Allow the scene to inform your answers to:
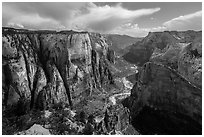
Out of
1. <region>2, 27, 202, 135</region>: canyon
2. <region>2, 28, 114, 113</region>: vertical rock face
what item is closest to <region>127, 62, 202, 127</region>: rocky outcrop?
<region>2, 27, 202, 135</region>: canyon

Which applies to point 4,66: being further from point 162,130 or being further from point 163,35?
point 163,35

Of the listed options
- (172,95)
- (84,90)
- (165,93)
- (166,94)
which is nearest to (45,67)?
(84,90)

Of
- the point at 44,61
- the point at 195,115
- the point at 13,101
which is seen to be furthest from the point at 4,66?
the point at 195,115

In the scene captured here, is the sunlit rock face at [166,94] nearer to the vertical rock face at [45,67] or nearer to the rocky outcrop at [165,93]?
the rocky outcrop at [165,93]

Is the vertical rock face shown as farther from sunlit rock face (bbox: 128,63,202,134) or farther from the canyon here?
sunlit rock face (bbox: 128,63,202,134)

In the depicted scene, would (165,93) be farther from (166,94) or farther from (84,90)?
(84,90)

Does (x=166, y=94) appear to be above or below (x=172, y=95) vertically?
below

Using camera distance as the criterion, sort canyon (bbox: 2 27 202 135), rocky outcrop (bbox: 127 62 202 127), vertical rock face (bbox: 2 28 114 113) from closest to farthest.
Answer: rocky outcrop (bbox: 127 62 202 127) < canyon (bbox: 2 27 202 135) < vertical rock face (bbox: 2 28 114 113)
